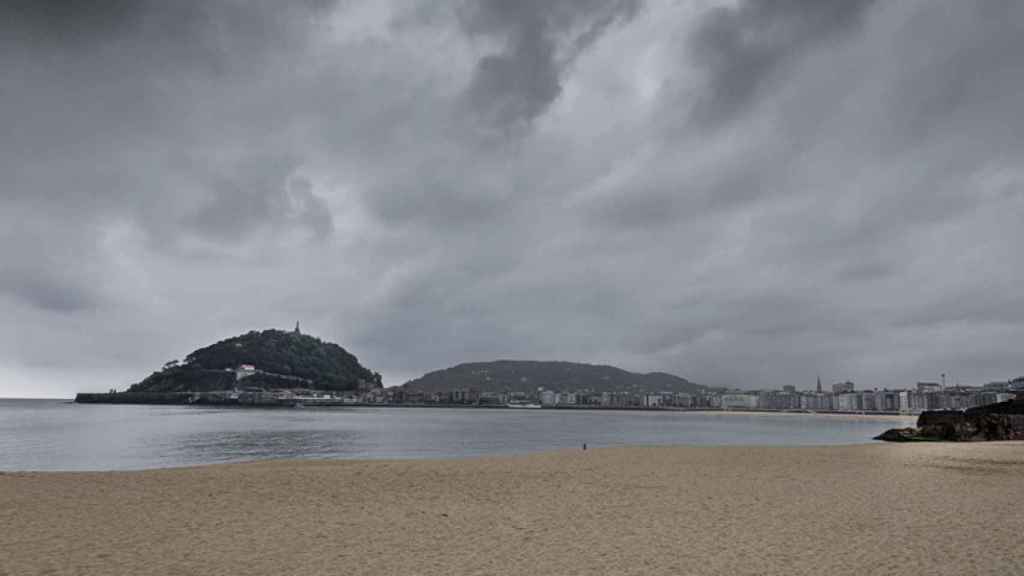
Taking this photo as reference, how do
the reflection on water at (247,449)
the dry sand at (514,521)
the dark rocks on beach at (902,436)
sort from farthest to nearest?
the dark rocks on beach at (902,436), the reflection on water at (247,449), the dry sand at (514,521)

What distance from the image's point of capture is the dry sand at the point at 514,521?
965 cm

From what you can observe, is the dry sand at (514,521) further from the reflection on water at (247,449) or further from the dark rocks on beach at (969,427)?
the dark rocks on beach at (969,427)

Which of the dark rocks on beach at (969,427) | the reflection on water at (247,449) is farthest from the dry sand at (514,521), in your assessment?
the dark rocks on beach at (969,427)

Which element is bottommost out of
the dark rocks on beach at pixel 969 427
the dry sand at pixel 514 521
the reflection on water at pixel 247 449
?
the reflection on water at pixel 247 449

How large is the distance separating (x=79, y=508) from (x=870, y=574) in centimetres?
1689

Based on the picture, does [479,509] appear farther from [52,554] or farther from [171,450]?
[171,450]

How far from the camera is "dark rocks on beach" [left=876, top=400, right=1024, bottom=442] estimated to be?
45.3 m

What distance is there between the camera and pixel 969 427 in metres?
46.3

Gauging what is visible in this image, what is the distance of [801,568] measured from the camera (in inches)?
368

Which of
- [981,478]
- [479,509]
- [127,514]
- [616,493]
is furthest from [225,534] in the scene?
[981,478]

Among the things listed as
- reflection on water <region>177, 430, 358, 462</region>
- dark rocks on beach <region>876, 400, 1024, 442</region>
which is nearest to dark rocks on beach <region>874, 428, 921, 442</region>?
dark rocks on beach <region>876, 400, 1024, 442</region>

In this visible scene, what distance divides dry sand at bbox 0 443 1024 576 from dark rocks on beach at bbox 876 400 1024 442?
89.4 feet

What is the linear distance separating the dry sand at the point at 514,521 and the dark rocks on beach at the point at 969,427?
2725 cm

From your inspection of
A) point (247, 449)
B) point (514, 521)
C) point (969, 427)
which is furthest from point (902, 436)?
point (247, 449)
